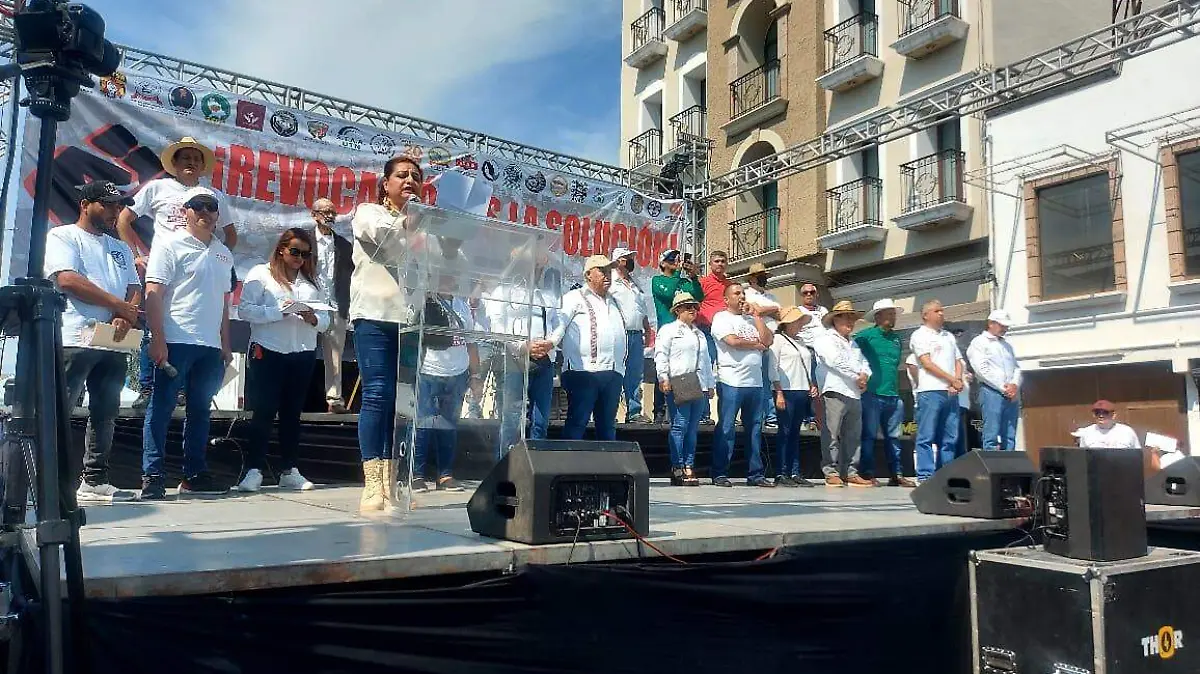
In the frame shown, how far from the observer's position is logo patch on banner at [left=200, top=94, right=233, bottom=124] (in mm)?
6988

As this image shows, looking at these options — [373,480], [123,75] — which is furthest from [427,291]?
[123,75]

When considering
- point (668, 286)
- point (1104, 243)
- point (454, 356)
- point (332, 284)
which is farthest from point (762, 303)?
point (1104, 243)

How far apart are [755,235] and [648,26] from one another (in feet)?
22.5

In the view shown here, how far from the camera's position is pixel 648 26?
22.0 metres

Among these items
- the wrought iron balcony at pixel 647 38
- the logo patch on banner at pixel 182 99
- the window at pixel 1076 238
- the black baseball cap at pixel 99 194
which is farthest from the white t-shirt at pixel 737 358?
the wrought iron balcony at pixel 647 38

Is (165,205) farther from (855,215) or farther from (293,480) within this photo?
(855,215)

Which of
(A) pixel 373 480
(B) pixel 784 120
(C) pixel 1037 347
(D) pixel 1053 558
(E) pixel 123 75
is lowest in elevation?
(D) pixel 1053 558

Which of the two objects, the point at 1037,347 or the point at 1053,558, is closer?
the point at 1053,558

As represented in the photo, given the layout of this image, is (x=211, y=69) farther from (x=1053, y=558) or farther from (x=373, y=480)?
(x=1053, y=558)

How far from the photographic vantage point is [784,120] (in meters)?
17.7

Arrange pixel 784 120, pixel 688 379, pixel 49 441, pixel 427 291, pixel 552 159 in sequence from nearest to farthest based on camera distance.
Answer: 1. pixel 49 441
2. pixel 427 291
3. pixel 688 379
4. pixel 552 159
5. pixel 784 120

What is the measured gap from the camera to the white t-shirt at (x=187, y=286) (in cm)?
420

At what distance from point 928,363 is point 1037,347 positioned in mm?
7544

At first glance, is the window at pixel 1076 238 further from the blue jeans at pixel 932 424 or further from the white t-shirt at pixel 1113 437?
the blue jeans at pixel 932 424
